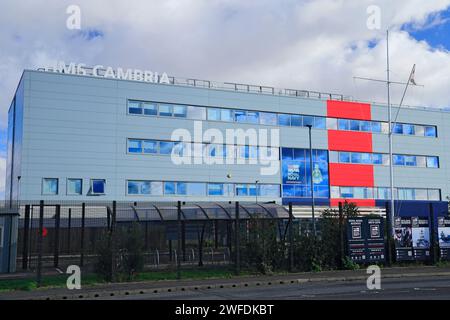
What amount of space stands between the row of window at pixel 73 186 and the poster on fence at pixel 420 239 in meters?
34.0

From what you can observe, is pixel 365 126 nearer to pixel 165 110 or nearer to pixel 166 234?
pixel 165 110

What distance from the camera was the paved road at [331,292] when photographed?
47.8 feet

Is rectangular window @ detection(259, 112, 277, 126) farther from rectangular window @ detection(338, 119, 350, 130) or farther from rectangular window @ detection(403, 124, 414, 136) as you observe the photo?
rectangular window @ detection(403, 124, 414, 136)

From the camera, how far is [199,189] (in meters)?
55.5

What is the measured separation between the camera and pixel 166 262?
Result: 24.8 metres

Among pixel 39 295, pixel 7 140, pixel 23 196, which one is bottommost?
pixel 39 295

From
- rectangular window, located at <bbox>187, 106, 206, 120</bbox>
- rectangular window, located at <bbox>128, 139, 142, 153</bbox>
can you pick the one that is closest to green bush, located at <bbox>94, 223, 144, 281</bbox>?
rectangular window, located at <bbox>128, 139, 142, 153</bbox>

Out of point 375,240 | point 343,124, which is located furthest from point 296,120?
point 375,240

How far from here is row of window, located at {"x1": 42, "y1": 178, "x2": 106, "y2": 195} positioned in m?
49.8

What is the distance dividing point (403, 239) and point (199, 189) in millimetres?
33531
